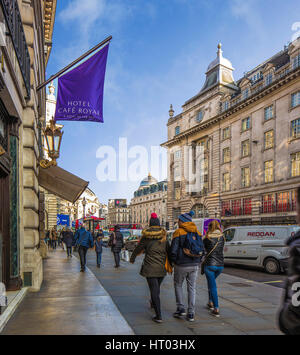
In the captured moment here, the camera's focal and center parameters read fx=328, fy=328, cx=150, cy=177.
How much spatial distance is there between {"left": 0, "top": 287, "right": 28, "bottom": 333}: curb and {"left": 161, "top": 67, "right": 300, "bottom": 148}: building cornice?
29310 millimetres

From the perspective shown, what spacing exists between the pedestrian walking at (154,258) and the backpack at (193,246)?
403 mm

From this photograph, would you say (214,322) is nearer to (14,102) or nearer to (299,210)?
(299,210)

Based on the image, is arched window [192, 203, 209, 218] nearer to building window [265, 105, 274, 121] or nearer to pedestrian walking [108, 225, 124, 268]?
building window [265, 105, 274, 121]

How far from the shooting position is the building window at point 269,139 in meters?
32.8

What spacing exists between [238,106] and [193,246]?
34.7 m

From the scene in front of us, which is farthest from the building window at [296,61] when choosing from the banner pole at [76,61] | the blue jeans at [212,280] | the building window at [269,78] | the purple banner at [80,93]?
the blue jeans at [212,280]

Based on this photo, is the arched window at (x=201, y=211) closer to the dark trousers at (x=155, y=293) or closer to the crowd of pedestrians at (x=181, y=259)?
the crowd of pedestrians at (x=181, y=259)

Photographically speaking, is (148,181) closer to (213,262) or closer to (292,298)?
(213,262)

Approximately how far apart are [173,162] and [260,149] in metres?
20.6

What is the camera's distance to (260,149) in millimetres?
34156

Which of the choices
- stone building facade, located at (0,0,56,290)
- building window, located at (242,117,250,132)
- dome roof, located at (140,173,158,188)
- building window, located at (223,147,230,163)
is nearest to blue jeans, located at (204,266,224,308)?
stone building facade, located at (0,0,56,290)

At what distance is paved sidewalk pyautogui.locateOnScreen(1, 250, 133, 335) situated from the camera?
16.1 ft

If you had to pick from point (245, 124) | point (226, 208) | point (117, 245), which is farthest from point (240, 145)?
point (117, 245)

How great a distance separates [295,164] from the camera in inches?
1157
